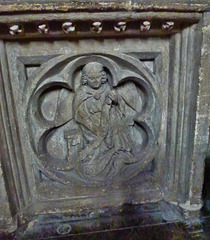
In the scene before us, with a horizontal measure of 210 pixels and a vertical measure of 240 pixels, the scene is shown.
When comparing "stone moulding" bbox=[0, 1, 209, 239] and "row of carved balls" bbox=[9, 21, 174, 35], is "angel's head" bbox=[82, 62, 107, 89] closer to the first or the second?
"stone moulding" bbox=[0, 1, 209, 239]

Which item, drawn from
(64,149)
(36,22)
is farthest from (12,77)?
(64,149)

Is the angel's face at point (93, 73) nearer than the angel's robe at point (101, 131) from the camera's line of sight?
Yes

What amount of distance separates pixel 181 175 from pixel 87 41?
0.96 m

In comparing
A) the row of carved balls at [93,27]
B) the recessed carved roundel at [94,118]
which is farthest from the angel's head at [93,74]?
the row of carved balls at [93,27]

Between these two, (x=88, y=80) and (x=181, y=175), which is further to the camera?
(x=181, y=175)

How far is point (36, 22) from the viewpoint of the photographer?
1117mm

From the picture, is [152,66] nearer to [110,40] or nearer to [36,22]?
[110,40]

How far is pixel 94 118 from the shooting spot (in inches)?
59.4

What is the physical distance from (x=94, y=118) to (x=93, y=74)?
10.7 inches

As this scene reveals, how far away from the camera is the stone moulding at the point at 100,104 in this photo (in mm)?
1180

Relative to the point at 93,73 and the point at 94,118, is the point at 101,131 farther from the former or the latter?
the point at 93,73

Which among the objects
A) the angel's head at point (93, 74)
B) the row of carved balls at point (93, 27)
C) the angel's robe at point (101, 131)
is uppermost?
the row of carved balls at point (93, 27)

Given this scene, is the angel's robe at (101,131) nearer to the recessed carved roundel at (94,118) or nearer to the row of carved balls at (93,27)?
the recessed carved roundel at (94,118)

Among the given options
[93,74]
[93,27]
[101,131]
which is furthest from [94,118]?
[93,27]
